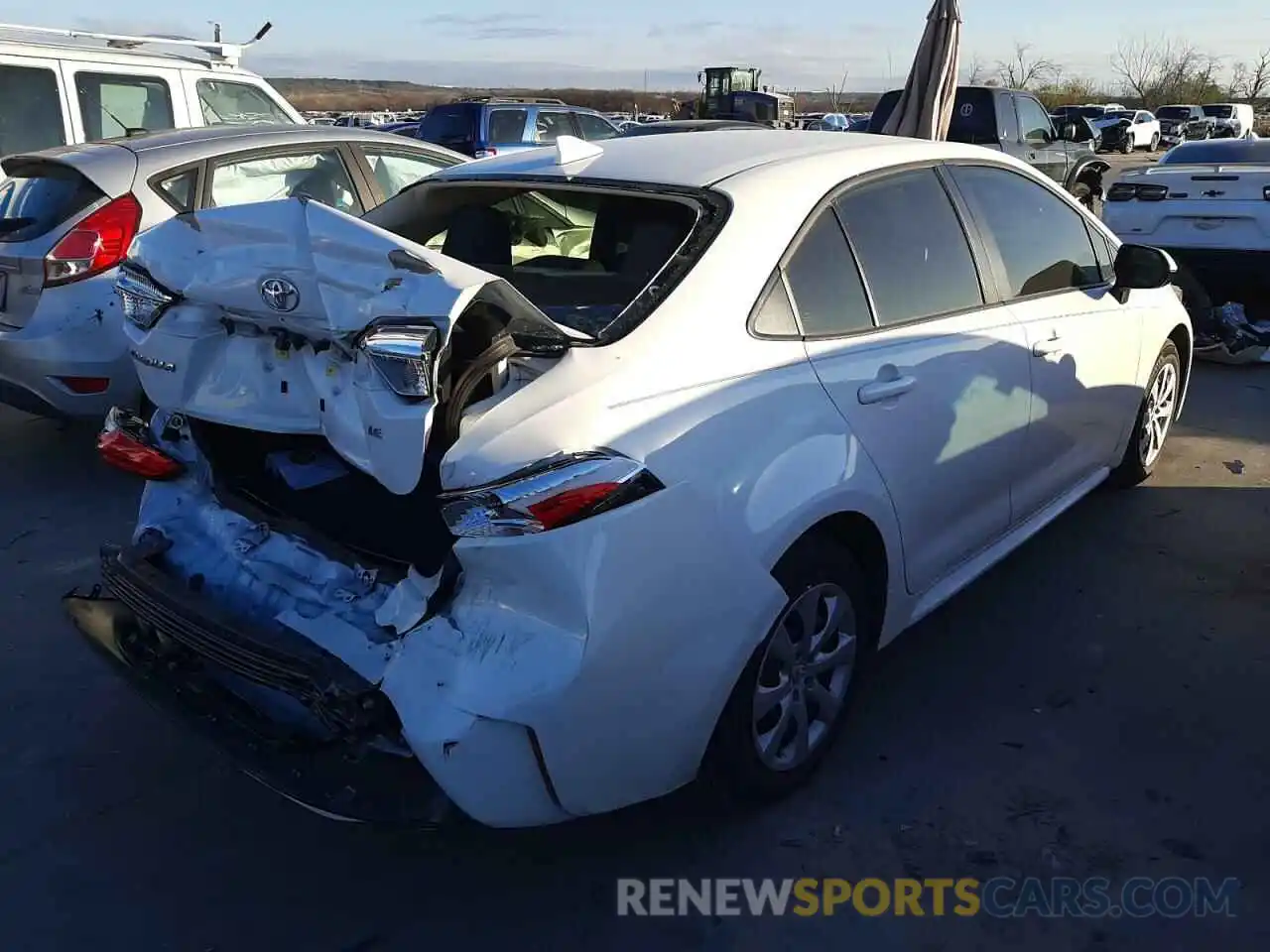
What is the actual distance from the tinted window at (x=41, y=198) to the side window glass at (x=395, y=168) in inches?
62.3

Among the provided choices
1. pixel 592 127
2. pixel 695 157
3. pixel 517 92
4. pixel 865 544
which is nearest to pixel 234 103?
pixel 695 157

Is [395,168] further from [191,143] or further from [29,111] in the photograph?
[29,111]

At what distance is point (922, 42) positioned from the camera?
8.86 metres

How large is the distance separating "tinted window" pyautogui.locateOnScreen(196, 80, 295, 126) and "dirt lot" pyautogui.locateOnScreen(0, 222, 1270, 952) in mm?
Result: 4960

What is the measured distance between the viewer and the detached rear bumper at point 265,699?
2.27 m

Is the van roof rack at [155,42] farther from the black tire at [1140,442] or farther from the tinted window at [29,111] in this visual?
the black tire at [1140,442]

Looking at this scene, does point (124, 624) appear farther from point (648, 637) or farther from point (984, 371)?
point (984, 371)

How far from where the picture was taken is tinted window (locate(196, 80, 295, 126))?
7836mm

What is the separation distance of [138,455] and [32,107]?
204 inches

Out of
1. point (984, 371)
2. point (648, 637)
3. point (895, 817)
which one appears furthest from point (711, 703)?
point (984, 371)

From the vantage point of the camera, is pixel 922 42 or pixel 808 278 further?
pixel 922 42

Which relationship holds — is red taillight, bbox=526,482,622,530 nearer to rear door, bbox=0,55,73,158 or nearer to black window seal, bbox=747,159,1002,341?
black window seal, bbox=747,159,1002,341

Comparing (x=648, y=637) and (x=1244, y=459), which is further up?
(x=648, y=637)

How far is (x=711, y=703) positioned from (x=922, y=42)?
792 centimetres
